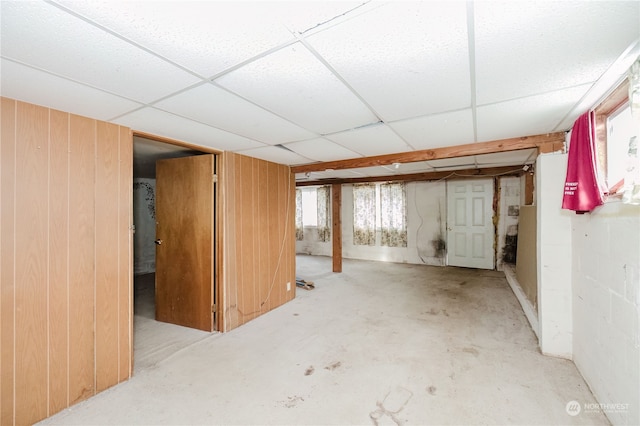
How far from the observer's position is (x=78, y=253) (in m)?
1.95

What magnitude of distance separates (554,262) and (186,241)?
376 centimetres

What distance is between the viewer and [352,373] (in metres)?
2.23

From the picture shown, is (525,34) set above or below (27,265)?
above

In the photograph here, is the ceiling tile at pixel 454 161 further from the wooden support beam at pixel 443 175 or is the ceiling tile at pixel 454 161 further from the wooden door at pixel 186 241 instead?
the wooden door at pixel 186 241

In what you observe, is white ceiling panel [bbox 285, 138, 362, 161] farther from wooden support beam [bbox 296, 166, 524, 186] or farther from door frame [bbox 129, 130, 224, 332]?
wooden support beam [bbox 296, 166, 524, 186]

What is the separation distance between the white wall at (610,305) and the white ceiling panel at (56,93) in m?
3.05

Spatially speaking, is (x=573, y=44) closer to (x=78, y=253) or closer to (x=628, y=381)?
(x=628, y=381)

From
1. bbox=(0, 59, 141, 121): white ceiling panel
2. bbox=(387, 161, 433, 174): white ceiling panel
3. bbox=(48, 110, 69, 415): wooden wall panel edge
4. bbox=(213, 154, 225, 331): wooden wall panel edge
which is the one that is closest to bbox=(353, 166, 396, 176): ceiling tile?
bbox=(387, 161, 433, 174): white ceiling panel

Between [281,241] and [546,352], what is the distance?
3.14 meters

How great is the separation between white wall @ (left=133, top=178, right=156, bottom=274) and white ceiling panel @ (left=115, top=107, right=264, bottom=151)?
4369 millimetres

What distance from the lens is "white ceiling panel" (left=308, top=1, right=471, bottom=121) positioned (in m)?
1.00

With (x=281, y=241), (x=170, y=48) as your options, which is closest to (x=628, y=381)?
(x=170, y=48)

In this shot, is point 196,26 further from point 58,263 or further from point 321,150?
point 321,150

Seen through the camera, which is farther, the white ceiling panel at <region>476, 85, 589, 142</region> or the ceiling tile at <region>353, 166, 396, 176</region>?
the ceiling tile at <region>353, 166, 396, 176</region>
